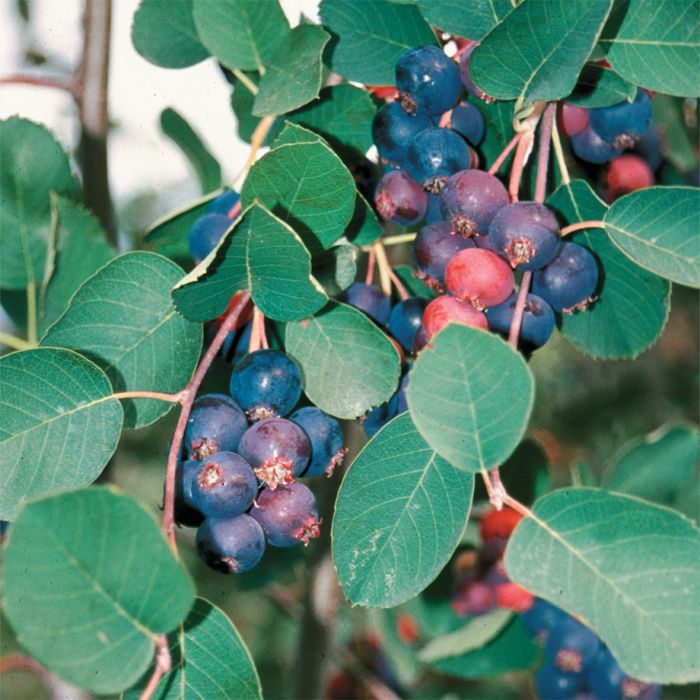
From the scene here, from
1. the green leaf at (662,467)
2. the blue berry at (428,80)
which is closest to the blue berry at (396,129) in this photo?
the blue berry at (428,80)

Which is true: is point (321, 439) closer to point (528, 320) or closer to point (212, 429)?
point (212, 429)

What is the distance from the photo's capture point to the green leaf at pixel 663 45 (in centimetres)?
86

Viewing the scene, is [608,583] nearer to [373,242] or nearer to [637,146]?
[373,242]

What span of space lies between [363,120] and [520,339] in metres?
0.32

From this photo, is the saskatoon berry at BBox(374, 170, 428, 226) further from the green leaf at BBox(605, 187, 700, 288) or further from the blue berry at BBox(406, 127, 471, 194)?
the green leaf at BBox(605, 187, 700, 288)

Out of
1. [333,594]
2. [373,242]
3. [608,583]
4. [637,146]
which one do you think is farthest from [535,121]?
[333,594]

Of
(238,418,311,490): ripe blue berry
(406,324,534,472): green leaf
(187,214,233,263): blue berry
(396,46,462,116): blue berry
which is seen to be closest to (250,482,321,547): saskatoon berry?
(238,418,311,490): ripe blue berry

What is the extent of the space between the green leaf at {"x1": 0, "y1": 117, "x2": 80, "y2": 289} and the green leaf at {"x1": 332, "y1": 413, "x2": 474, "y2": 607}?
564 millimetres

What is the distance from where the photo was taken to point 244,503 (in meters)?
0.79

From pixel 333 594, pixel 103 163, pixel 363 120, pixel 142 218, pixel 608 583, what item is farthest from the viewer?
pixel 142 218

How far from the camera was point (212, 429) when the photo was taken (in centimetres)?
81

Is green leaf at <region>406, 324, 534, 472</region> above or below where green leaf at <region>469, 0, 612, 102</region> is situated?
below

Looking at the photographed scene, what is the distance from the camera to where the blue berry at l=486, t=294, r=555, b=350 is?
34.4 inches

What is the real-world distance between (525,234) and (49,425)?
18.5 inches
